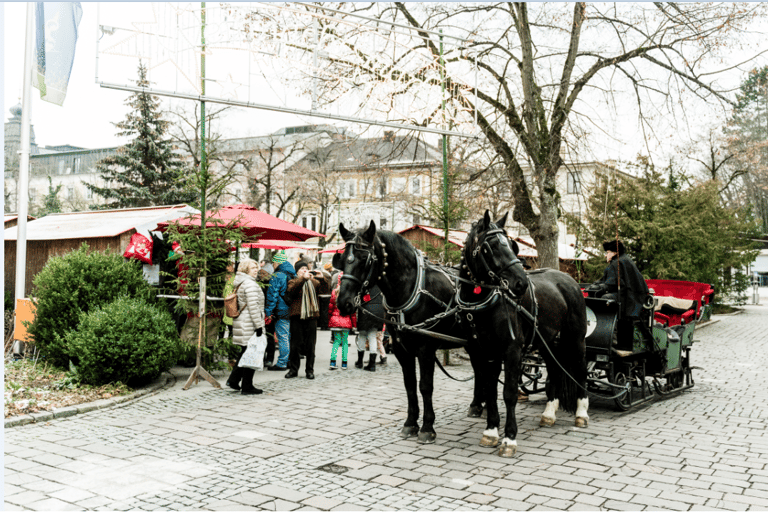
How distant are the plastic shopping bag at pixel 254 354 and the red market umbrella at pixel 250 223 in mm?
1969

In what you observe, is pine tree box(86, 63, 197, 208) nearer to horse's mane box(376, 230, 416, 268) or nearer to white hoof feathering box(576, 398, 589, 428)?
horse's mane box(376, 230, 416, 268)

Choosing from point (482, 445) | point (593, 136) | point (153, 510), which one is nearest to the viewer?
point (153, 510)

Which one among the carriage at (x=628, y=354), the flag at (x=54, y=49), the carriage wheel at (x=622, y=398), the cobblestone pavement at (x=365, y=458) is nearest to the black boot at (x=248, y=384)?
the cobblestone pavement at (x=365, y=458)

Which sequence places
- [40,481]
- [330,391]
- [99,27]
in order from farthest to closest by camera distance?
[330,391] → [99,27] → [40,481]

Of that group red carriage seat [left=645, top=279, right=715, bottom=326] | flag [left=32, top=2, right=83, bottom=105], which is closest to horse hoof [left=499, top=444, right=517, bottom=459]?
red carriage seat [left=645, top=279, right=715, bottom=326]

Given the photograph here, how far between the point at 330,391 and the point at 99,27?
18.4 ft

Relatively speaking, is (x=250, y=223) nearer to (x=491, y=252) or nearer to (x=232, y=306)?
(x=232, y=306)

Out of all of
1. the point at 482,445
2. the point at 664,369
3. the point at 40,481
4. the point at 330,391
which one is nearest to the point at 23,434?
the point at 40,481

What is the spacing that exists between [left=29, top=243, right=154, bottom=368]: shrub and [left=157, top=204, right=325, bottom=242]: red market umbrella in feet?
3.50

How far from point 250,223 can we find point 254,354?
2996 mm

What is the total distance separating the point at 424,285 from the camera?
21.3 ft

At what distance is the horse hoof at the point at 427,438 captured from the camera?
634 centimetres

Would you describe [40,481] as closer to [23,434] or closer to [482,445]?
[23,434]

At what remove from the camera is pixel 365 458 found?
228 inches
